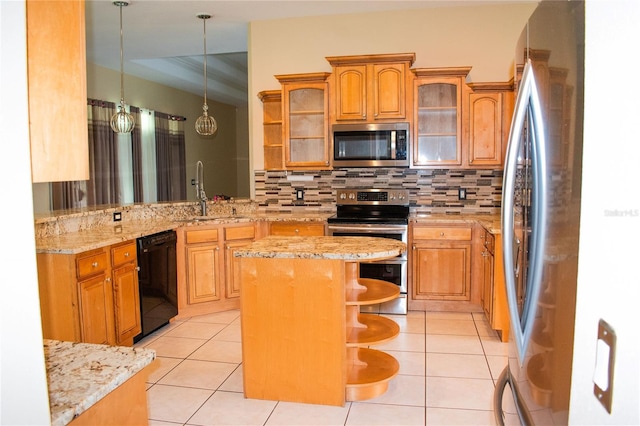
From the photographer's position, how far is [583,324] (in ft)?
2.62

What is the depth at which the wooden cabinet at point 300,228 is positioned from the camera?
4547mm

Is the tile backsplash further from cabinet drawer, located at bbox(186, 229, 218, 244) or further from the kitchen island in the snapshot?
the kitchen island

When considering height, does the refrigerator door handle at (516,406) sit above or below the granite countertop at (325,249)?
below

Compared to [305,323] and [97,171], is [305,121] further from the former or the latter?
[97,171]

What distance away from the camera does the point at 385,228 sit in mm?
A: 4328

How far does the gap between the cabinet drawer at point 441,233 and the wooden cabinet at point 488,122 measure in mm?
712

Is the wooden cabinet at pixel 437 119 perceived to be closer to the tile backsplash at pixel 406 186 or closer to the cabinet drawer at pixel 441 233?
the tile backsplash at pixel 406 186

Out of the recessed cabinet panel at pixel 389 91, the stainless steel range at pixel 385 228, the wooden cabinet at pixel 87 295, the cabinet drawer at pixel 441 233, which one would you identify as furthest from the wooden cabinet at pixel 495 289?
the wooden cabinet at pixel 87 295

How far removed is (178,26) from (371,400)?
428 cm

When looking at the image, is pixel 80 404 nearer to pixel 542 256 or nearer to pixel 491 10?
pixel 542 256

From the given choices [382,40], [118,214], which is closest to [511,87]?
[382,40]

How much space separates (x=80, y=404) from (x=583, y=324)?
39.8 inches

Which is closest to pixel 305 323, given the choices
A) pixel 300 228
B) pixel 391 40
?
pixel 300 228

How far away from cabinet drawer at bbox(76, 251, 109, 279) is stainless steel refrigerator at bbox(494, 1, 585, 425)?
2.63 meters
